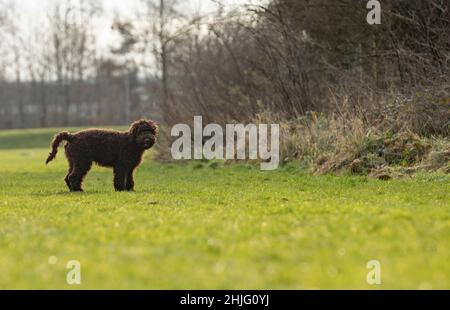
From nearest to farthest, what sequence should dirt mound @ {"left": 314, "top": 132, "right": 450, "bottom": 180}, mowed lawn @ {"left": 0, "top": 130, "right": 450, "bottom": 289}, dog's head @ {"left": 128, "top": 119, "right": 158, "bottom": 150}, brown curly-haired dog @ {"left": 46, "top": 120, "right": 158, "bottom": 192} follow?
1. mowed lawn @ {"left": 0, "top": 130, "right": 450, "bottom": 289}
2. dog's head @ {"left": 128, "top": 119, "right": 158, "bottom": 150}
3. brown curly-haired dog @ {"left": 46, "top": 120, "right": 158, "bottom": 192}
4. dirt mound @ {"left": 314, "top": 132, "right": 450, "bottom": 180}

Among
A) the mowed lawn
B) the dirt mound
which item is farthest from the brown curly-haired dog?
the dirt mound

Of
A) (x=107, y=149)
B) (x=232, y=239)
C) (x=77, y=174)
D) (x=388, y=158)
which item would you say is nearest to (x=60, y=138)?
(x=77, y=174)

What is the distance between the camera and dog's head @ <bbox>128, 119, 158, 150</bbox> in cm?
1266

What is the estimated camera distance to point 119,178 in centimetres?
1286

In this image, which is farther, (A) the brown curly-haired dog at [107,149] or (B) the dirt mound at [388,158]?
(B) the dirt mound at [388,158]

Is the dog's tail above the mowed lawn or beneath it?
above

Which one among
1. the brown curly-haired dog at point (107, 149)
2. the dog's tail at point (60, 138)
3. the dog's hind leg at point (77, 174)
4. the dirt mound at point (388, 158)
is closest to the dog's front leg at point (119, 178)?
the brown curly-haired dog at point (107, 149)

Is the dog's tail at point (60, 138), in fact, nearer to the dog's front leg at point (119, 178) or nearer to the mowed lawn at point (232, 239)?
the dog's front leg at point (119, 178)

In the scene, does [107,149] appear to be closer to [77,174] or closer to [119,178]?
[119,178]

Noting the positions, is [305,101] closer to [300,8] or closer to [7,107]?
[300,8]

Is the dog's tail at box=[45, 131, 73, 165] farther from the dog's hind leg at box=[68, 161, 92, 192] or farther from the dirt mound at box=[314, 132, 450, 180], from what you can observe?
the dirt mound at box=[314, 132, 450, 180]

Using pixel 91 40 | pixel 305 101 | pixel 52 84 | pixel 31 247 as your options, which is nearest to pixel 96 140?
pixel 31 247

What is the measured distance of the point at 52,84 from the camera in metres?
81.2

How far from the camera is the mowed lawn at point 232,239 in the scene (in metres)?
5.00
